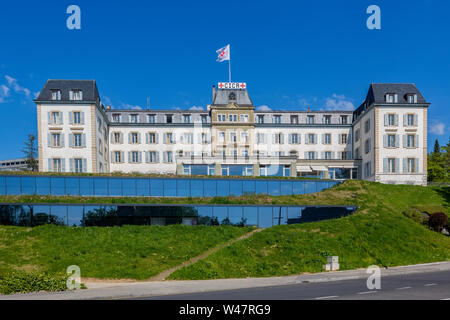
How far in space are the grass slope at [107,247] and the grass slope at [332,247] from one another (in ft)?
9.18

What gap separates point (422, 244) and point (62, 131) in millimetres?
52551

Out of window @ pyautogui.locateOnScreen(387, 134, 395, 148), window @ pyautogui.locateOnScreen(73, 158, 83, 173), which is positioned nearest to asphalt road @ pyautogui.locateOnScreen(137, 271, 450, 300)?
window @ pyautogui.locateOnScreen(387, 134, 395, 148)

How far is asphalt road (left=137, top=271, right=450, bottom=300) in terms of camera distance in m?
17.3

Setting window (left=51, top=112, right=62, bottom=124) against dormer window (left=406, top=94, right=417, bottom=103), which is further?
dormer window (left=406, top=94, right=417, bottom=103)

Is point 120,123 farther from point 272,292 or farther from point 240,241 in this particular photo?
point 272,292

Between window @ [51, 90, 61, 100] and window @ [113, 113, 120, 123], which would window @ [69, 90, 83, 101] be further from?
window @ [113, 113, 120, 123]

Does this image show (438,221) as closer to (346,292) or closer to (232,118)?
(346,292)

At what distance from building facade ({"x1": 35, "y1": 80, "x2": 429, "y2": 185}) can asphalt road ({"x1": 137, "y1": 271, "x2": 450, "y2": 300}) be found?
124 feet

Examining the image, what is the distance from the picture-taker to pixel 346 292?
18625 millimetres

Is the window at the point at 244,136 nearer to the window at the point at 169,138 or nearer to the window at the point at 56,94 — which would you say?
the window at the point at 169,138
